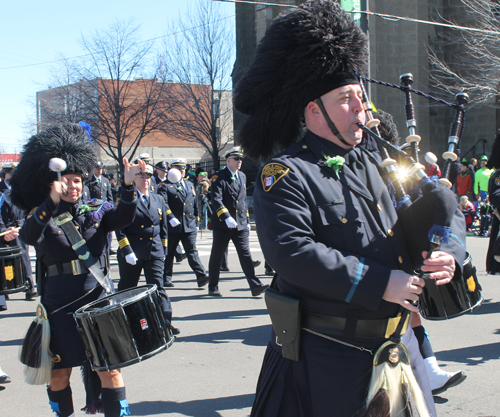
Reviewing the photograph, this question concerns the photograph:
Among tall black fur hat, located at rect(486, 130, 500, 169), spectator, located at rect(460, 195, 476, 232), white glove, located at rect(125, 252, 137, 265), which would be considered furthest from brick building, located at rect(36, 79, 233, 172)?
tall black fur hat, located at rect(486, 130, 500, 169)

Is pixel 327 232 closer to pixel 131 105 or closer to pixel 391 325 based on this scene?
pixel 391 325

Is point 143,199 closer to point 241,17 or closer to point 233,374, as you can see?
point 233,374

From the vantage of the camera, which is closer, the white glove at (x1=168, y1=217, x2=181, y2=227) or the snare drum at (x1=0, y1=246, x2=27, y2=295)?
the snare drum at (x1=0, y1=246, x2=27, y2=295)

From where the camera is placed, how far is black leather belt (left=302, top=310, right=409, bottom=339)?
208cm

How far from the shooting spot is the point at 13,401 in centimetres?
429

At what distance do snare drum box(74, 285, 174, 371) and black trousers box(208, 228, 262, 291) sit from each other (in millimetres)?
4155

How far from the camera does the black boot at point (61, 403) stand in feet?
11.1

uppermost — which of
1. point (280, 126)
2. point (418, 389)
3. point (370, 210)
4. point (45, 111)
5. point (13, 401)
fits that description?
point (45, 111)

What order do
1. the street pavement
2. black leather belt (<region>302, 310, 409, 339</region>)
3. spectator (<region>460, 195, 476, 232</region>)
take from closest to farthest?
black leather belt (<region>302, 310, 409, 339</region>)
the street pavement
spectator (<region>460, 195, 476, 232</region>)

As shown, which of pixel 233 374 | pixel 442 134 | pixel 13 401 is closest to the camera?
pixel 13 401

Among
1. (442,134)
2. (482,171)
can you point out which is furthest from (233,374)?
(442,134)

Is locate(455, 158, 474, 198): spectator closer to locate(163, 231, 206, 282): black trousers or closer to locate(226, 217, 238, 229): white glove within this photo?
locate(163, 231, 206, 282): black trousers

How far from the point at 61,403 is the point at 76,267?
855 mm

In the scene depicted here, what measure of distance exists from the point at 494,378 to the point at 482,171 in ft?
37.6
